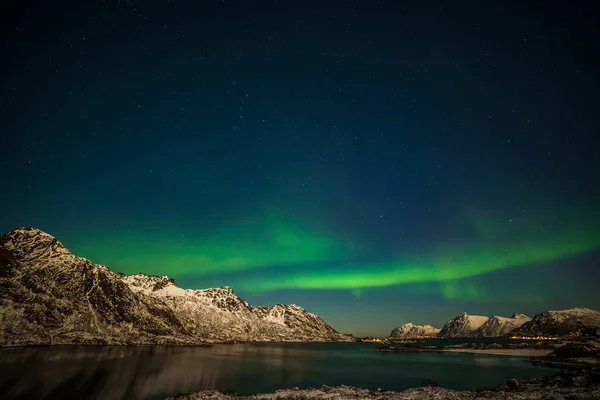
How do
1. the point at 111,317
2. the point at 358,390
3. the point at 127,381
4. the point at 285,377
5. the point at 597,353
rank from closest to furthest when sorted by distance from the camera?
the point at 358,390 → the point at 127,381 → the point at 285,377 → the point at 597,353 → the point at 111,317

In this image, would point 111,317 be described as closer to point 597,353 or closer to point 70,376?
point 70,376

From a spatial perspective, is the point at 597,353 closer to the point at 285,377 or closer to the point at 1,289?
the point at 285,377

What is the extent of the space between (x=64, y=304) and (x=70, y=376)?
147 metres

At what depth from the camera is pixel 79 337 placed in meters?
145

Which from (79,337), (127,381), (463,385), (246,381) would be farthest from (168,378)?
(79,337)

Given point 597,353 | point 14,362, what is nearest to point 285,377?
point 14,362

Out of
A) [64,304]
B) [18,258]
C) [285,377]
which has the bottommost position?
[285,377]

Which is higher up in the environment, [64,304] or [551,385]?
[64,304]

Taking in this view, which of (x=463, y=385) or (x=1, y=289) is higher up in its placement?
(x=1, y=289)

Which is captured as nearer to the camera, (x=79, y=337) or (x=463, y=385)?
(x=463, y=385)

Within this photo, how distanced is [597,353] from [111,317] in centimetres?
22324

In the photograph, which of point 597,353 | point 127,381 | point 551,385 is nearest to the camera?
point 551,385

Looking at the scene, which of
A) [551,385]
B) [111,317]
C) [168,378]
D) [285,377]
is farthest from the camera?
[111,317]

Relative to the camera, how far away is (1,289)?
146 m
